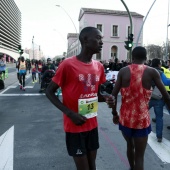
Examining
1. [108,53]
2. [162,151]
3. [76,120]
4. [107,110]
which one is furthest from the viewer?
[108,53]

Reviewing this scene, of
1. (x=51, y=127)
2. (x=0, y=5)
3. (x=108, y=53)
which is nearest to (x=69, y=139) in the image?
(x=51, y=127)

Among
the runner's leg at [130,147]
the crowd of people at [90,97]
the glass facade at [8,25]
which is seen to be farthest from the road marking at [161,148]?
the glass facade at [8,25]

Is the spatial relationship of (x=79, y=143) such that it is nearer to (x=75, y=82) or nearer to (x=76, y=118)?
(x=76, y=118)

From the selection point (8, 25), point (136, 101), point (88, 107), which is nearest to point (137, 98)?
point (136, 101)

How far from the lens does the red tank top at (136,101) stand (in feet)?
9.86

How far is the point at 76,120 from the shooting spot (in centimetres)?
239

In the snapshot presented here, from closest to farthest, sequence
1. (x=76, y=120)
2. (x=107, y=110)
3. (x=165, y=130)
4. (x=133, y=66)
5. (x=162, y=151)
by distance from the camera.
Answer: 1. (x=76, y=120)
2. (x=133, y=66)
3. (x=162, y=151)
4. (x=165, y=130)
5. (x=107, y=110)

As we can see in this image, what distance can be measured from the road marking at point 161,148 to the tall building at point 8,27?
326 ft

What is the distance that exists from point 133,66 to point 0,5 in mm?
113539

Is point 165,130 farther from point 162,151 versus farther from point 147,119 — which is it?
point 147,119

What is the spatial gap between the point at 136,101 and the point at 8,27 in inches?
4996

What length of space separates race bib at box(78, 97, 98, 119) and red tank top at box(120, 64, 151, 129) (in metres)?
0.57

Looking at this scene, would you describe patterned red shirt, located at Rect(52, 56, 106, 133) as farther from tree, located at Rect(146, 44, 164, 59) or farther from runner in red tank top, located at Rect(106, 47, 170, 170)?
tree, located at Rect(146, 44, 164, 59)

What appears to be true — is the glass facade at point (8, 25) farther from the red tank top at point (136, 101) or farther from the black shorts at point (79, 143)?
the black shorts at point (79, 143)
